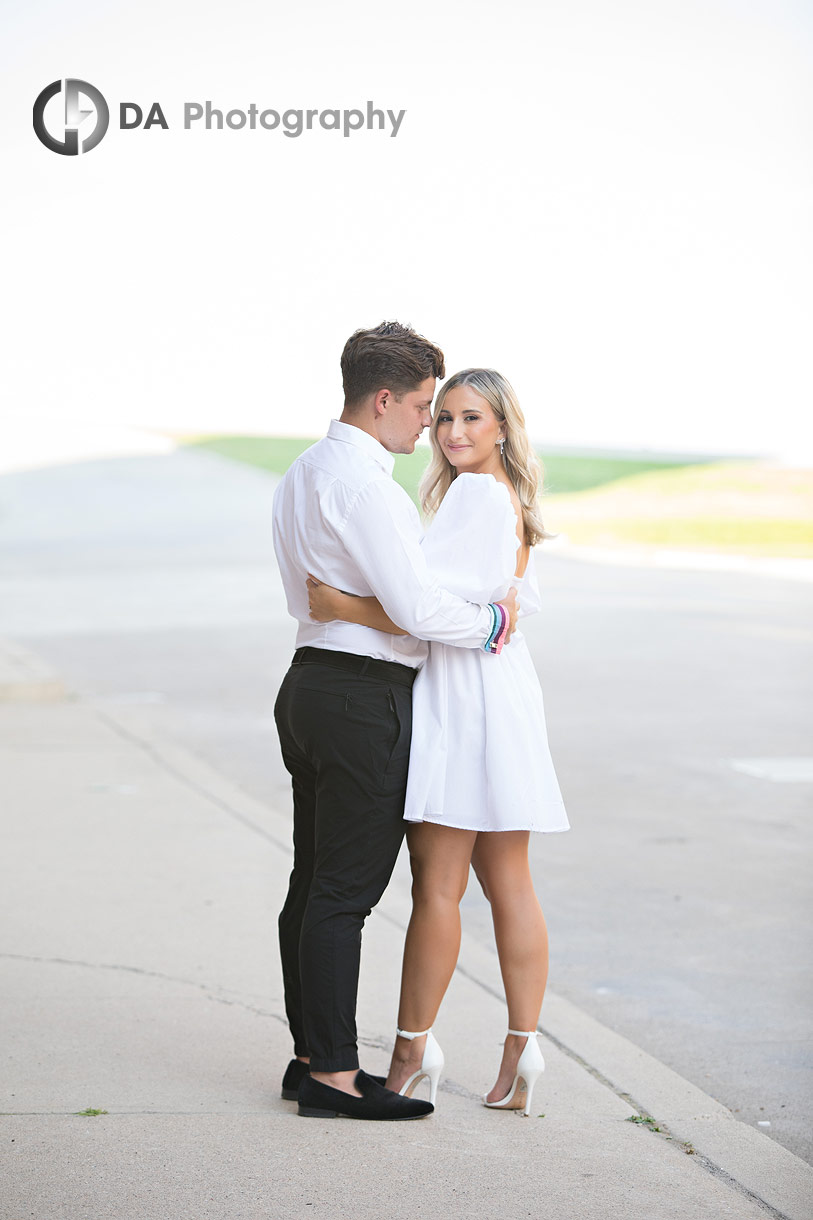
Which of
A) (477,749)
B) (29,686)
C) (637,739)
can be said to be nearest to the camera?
(477,749)

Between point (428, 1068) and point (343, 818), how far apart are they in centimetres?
71

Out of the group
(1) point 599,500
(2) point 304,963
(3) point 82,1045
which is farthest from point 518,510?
(1) point 599,500

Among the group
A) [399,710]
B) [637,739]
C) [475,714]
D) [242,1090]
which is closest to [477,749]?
[475,714]

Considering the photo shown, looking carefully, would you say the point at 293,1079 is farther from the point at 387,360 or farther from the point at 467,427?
the point at 387,360

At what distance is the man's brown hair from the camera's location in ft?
11.6

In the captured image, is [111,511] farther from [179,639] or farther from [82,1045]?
[82,1045]

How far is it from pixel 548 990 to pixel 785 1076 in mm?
918

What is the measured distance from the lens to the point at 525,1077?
3742 millimetres

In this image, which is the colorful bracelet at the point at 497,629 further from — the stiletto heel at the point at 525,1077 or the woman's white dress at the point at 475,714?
the stiletto heel at the point at 525,1077

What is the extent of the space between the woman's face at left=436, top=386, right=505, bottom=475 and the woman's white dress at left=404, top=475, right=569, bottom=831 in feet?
0.60

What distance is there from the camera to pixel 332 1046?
3.62 meters

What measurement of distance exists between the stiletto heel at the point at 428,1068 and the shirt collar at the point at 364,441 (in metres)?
1.47

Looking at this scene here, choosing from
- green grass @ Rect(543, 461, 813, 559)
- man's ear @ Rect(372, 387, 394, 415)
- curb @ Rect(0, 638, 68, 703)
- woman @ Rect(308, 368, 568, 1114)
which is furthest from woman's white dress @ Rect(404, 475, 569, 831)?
green grass @ Rect(543, 461, 813, 559)

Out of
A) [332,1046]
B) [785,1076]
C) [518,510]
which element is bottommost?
[785,1076]
